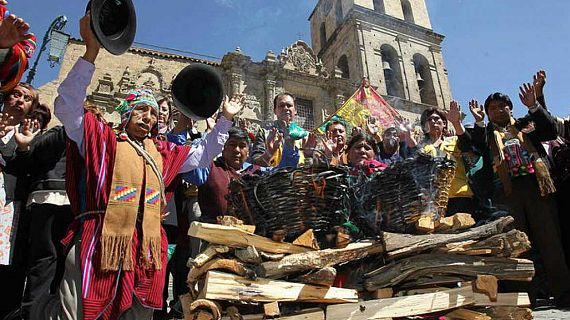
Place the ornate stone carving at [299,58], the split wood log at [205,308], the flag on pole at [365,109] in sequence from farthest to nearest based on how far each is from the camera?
the ornate stone carving at [299,58]
the flag on pole at [365,109]
the split wood log at [205,308]

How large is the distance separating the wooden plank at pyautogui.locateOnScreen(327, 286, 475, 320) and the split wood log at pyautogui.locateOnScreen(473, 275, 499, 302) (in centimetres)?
6

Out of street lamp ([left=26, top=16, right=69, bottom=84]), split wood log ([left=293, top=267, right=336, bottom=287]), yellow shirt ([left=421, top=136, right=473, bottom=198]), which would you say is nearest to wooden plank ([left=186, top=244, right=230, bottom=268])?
split wood log ([left=293, top=267, right=336, bottom=287])

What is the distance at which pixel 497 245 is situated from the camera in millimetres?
2588

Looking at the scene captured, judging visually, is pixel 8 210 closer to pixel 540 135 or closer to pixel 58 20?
pixel 540 135

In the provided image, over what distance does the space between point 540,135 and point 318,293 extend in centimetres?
349

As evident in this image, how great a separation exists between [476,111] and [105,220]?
150 inches

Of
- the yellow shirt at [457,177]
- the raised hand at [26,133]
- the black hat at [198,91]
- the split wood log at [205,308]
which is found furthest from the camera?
the yellow shirt at [457,177]

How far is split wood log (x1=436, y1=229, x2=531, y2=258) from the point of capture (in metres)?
2.59

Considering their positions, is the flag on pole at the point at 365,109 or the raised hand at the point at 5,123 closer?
the raised hand at the point at 5,123

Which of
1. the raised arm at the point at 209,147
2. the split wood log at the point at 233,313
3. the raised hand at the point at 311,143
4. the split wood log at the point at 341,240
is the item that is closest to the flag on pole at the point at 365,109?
the raised hand at the point at 311,143

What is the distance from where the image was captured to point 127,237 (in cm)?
230

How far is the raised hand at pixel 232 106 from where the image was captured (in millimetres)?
3247

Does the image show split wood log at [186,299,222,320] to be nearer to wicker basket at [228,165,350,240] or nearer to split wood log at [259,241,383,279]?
split wood log at [259,241,383,279]

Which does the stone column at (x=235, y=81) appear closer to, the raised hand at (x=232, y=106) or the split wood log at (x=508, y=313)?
the raised hand at (x=232, y=106)
